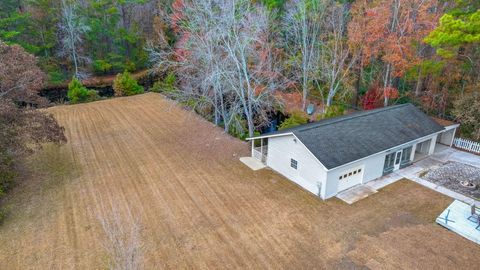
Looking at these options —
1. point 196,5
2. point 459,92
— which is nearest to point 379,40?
point 459,92

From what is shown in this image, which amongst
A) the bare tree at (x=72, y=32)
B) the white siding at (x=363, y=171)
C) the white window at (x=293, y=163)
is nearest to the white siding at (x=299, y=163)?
the white window at (x=293, y=163)

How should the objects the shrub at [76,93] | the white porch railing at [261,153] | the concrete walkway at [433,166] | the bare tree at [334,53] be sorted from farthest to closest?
the shrub at [76,93], the bare tree at [334,53], the white porch railing at [261,153], the concrete walkway at [433,166]

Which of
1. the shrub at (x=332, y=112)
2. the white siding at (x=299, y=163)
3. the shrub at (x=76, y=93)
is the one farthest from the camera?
the shrub at (x=76, y=93)

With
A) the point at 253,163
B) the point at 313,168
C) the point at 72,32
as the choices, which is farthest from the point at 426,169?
the point at 72,32

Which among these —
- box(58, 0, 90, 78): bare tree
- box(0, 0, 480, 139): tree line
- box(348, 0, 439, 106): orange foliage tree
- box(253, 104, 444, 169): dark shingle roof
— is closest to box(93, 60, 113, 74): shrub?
box(58, 0, 90, 78): bare tree

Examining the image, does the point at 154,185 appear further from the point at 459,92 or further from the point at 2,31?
the point at 2,31

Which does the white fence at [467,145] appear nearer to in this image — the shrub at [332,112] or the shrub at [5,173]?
the shrub at [332,112]

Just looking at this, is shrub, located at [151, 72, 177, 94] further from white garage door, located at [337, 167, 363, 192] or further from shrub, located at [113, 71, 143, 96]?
white garage door, located at [337, 167, 363, 192]
